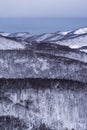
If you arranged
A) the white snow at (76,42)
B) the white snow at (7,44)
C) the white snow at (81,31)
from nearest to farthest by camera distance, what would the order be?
the white snow at (7,44) → the white snow at (76,42) → the white snow at (81,31)

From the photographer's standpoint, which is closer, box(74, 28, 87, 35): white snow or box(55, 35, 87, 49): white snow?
box(55, 35, 87, 49): white snow

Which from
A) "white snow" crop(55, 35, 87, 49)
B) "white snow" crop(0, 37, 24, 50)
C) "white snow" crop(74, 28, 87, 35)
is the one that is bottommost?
"white snow" crop(74, 28, 87, 35)

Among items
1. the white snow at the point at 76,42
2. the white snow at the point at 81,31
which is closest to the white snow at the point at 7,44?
the white snow at the point at 76,42

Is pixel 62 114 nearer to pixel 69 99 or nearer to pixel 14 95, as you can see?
pixel 69 99

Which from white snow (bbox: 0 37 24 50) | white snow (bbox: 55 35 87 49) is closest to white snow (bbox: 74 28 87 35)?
white snow (bbox: 55 35 87 49)

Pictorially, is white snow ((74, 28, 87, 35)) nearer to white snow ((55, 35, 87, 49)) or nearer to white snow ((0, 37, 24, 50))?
white snow ((55, 35, 87, 49))

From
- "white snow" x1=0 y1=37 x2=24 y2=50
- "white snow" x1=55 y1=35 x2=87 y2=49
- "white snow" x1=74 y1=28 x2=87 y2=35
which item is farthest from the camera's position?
"white snow" x1=74 y1=28 x2=87 y2=35

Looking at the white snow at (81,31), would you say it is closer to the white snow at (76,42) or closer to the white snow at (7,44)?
the white snow at (76,42)

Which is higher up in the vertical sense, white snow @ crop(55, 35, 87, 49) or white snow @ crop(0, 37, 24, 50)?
white snow @ crop(0, 37, 24, 50)

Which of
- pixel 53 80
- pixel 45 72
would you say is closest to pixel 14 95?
pixel 53 80

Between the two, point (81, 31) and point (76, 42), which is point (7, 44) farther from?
point (81, 31)

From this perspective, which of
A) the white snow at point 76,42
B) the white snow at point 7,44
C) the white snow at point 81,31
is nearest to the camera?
the white snow at point 7,44
